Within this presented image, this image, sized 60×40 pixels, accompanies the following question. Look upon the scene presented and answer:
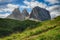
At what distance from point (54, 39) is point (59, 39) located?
289 cm

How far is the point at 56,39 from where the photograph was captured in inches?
4065

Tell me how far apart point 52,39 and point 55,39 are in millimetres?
2079

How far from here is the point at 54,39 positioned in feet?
338

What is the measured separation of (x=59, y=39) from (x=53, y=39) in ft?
11.9

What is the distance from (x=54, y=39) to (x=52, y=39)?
3.78ft

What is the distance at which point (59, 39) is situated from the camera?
341ft

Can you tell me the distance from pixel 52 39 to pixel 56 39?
81.4 inches

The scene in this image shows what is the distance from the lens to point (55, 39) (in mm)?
102000

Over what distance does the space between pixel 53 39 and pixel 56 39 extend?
1880 millimetres

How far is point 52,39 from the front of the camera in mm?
103562

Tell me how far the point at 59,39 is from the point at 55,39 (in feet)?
9.83

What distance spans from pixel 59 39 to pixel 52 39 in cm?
371

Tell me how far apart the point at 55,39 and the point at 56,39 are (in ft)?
4.69
